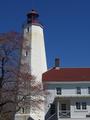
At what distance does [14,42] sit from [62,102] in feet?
49.5

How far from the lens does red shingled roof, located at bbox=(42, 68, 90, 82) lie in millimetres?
55812

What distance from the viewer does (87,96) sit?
52.3m

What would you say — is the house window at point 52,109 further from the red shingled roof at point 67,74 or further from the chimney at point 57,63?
the chimney at point 57,63

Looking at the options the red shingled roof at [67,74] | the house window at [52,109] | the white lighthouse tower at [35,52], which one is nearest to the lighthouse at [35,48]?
the white lighthouse tower at [35,52]

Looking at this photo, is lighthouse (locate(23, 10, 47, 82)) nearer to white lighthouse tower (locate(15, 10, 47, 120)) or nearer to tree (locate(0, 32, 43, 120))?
white lighthouse tower (locate(15, 10, 47, 120))

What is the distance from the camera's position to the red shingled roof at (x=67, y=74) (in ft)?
183

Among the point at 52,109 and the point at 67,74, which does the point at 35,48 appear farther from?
the point at 52,109

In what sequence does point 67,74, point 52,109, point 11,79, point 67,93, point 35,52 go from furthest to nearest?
point 67,74
point 35,52
point 67,93
point 52,109
point 11,79

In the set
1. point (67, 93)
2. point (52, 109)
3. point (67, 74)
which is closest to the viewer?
point (52, 109)

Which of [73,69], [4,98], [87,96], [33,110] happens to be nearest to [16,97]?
[4,98]

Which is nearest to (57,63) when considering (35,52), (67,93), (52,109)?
(35,52)

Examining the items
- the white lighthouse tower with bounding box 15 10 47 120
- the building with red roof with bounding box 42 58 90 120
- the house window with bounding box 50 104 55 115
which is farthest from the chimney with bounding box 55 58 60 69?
the house window with bounding box 50 104 55 115

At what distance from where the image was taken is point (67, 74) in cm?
5744

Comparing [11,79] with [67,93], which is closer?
[11,79]
